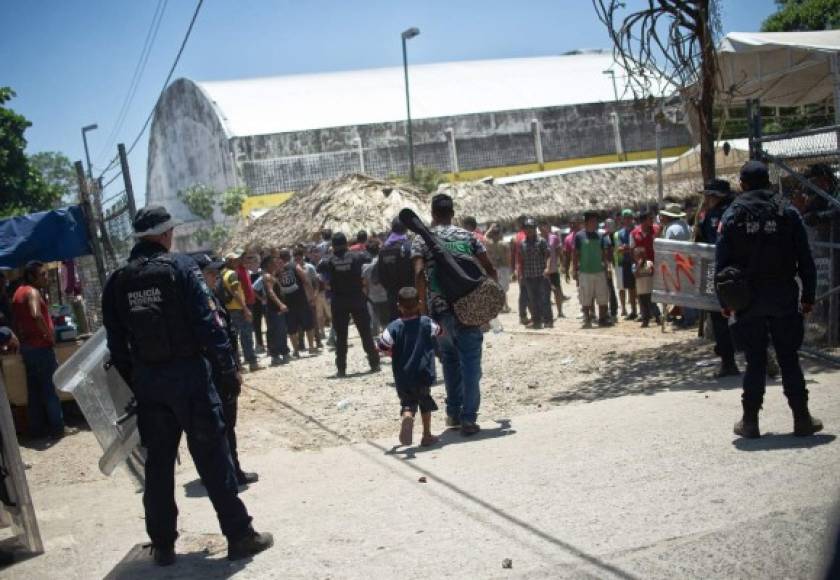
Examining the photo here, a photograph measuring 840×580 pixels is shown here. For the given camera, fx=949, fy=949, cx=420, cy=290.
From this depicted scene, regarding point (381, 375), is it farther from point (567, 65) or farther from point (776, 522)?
point (567, 65)

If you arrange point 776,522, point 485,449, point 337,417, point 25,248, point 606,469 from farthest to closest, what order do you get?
1. point 25,248
2. point 337,417
3. point 485,449
4. point 606,469
5. point 776,522

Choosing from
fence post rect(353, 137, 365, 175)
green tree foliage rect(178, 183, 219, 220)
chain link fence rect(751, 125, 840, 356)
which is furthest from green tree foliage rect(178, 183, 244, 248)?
chain link fence rect(751, 125, 840, 356)

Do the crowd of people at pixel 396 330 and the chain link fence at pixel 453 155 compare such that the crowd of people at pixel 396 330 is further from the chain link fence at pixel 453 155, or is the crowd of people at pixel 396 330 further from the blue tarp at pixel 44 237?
the chain link fence at pixel 453 155

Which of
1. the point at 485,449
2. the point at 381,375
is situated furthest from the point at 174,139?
the point at 485,449

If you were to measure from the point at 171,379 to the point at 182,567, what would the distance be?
1.03 meters

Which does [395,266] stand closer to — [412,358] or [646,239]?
[412,358]

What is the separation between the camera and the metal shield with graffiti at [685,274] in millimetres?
8891

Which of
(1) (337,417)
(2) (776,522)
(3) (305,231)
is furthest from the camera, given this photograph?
(3) (305,231)

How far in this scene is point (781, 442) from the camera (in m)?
6.03

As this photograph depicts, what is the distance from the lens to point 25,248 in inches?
484

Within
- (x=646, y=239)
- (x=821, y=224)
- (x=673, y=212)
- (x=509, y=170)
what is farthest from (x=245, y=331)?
(x=509, y=170)

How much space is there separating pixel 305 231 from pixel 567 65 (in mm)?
37397

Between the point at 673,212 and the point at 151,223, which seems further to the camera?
the point at 673,212

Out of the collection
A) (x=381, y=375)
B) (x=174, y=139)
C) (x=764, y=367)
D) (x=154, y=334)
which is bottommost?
(x=381, y=375)
